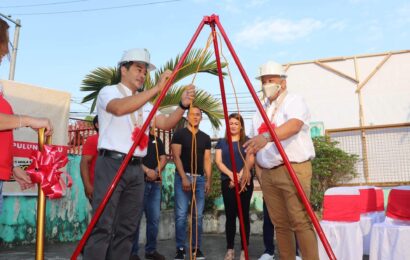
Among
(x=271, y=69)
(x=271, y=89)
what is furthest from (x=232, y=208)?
(x=271, y=69)

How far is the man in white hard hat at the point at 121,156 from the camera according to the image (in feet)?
9.36

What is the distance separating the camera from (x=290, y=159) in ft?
11.2

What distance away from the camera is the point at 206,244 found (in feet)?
21.9

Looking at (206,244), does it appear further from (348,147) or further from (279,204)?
(348,147)

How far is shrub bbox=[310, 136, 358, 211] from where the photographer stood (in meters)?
8.83

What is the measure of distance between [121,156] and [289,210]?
1.45m

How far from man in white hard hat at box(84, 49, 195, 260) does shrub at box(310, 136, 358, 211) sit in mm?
6213

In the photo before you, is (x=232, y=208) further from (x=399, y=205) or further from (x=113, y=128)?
(x=113, y=128)

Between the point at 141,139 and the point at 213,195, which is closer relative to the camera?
the point at 141,139

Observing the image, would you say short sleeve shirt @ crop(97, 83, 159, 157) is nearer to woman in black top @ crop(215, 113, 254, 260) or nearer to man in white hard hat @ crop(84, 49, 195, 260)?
man in white hard hat @ crop(84, 49, 195, 260)

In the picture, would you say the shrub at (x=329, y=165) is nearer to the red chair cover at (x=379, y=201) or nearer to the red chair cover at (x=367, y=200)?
the red chair cover at (x=379, y=201)

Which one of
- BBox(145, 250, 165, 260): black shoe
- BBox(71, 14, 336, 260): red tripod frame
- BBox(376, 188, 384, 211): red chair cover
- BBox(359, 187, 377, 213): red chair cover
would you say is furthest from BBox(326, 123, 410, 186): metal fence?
BBox(71, 14, 336, 260): red tripod frame

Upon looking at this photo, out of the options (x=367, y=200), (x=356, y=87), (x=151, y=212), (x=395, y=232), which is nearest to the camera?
(x=395, y=232)

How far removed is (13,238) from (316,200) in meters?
5.68
